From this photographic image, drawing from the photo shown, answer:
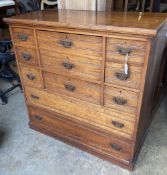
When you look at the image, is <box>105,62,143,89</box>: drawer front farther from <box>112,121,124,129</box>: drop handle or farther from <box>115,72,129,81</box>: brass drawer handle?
<box>112,121,124,129</box>: drop handle

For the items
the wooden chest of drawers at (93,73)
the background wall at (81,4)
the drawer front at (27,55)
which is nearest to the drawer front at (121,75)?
the wooden chest of drawers at (93,73)

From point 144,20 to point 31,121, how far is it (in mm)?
1286

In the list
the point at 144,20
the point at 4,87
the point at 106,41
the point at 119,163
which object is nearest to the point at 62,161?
the point at 119,163

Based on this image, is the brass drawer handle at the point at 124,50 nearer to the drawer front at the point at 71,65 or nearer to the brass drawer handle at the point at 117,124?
the drawer front at the point at 71,65

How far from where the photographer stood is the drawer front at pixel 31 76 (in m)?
1.52

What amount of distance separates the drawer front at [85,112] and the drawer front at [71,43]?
38cm

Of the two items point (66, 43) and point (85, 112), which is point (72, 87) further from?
point (66, 43)

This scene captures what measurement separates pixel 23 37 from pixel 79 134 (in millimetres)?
836

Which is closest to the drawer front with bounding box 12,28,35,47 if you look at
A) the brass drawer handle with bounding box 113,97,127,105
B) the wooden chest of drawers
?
the wooden chest of drawers

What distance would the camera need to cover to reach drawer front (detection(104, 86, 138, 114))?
117cm

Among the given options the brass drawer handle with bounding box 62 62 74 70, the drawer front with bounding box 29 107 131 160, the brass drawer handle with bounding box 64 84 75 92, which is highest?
the brass drawer handle with bounding box 62 62 74 70

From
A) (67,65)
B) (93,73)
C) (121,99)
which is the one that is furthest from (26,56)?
(121,99)

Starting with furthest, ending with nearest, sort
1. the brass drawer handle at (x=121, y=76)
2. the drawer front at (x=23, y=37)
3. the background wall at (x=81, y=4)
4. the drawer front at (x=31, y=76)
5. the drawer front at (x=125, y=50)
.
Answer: the background wall at (x=81, y=4)
the drawer front at (x=31, y=76)
the drawer front at (x=23, y=37)
the brass drawer handle at (x=121, y=76)
the drawer front at (x=125, y=50)

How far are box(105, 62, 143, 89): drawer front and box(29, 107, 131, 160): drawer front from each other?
18.1 inches
